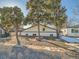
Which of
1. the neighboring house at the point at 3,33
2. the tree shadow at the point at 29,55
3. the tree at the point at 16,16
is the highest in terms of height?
the tree at the point at 16,16

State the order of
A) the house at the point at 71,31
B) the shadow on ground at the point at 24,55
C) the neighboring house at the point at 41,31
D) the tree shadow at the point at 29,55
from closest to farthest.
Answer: the shadow on ground at the point at 24,55, the tree shadow at the point at 29,55, the neighboring house at the point at 41,31, the house at the point at 71,31

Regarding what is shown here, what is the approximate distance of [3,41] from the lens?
16.9 meters

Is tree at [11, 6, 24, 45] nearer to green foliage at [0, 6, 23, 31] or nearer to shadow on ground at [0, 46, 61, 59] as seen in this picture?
green foliage at [0, 6, 23, 31]

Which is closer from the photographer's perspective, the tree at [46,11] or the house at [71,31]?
the tree at [46,11]

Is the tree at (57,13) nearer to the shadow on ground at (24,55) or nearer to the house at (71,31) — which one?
the house at (71,31)

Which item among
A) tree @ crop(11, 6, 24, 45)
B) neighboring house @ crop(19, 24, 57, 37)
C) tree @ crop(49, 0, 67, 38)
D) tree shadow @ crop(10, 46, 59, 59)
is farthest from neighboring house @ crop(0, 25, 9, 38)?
tree @ crop(49, 0, 67, 38)

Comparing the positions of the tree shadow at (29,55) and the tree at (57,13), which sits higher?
the tree at (57,13)

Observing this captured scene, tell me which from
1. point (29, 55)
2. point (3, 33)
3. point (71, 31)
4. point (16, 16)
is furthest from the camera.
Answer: point (71, 31)

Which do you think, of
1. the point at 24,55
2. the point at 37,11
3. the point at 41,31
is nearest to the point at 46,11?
the point at 37,11

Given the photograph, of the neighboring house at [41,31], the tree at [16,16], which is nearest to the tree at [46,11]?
the tree at [16,16]

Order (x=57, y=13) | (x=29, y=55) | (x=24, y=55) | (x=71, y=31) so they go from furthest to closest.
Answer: (x=71, y=31), (x=57, y=13), (x=29, y=55), (x=24, y=55)

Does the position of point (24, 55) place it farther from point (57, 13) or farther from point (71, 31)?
point (71, 31)

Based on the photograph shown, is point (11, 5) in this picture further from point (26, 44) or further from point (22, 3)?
point (26, 44)

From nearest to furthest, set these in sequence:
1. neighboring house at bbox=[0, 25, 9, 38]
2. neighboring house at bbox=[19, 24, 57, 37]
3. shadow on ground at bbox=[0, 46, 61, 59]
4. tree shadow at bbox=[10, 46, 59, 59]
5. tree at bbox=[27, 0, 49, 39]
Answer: shadow on ground at bbox=[0, 46, 61, 59]
tree shadow at bbox=[10, 46, 59, 59]
tree at bbox=[27, 0, 49, 39]
neighboring house at bbox=[0, 25, 9, 38]
neighboring house at bbox=[19, 24, 57, 37]
